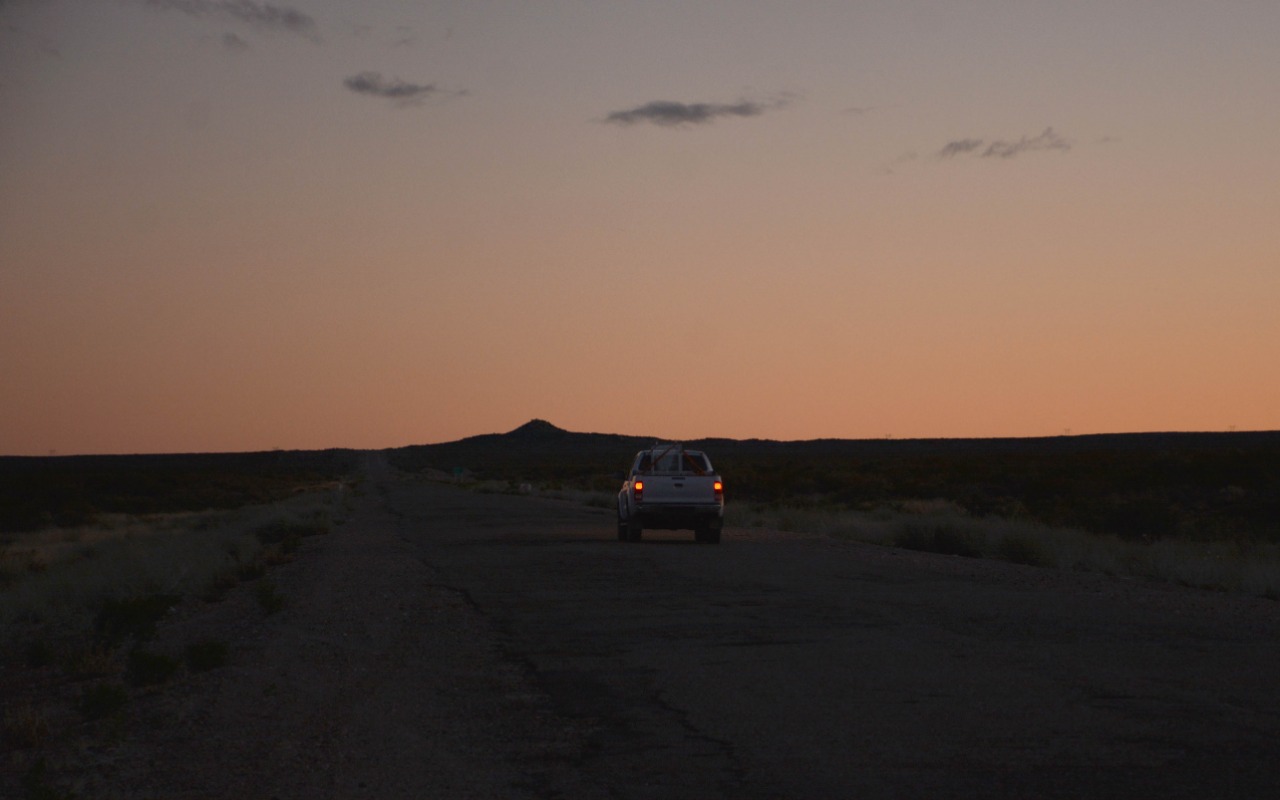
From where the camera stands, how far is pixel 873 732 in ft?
27.9

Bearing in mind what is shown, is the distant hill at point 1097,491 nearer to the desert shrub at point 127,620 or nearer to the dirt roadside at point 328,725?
the desert shrub at point 127,620

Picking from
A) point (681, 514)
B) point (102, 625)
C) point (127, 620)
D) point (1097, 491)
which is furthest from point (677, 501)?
point (1097, 491)

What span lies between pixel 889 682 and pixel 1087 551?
47.8 ft

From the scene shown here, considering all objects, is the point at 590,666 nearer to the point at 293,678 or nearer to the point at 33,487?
the point at 293,678

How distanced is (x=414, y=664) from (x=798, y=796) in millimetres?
5654

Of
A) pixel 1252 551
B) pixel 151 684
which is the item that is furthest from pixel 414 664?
pixel 1252 551

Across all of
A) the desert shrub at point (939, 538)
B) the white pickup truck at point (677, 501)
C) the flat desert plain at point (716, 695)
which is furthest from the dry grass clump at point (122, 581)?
the desert shrub at point (939, 538)

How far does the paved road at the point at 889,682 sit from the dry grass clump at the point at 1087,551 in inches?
48.0

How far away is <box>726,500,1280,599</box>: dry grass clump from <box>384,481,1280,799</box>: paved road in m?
1.22

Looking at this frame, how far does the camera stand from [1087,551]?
2359 centimetres

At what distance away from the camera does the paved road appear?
24.4ft

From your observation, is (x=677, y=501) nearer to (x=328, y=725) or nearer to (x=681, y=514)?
(x=681, y=514)

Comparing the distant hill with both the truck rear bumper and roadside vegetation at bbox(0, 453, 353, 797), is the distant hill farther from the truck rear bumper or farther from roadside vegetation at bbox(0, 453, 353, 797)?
roadside vegetation at bbox(0, 453, 353, 797)

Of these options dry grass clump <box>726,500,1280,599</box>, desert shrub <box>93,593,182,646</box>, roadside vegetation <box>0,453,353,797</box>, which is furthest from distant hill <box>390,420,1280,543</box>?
desert shrub <box>93,593,182,646</box>
